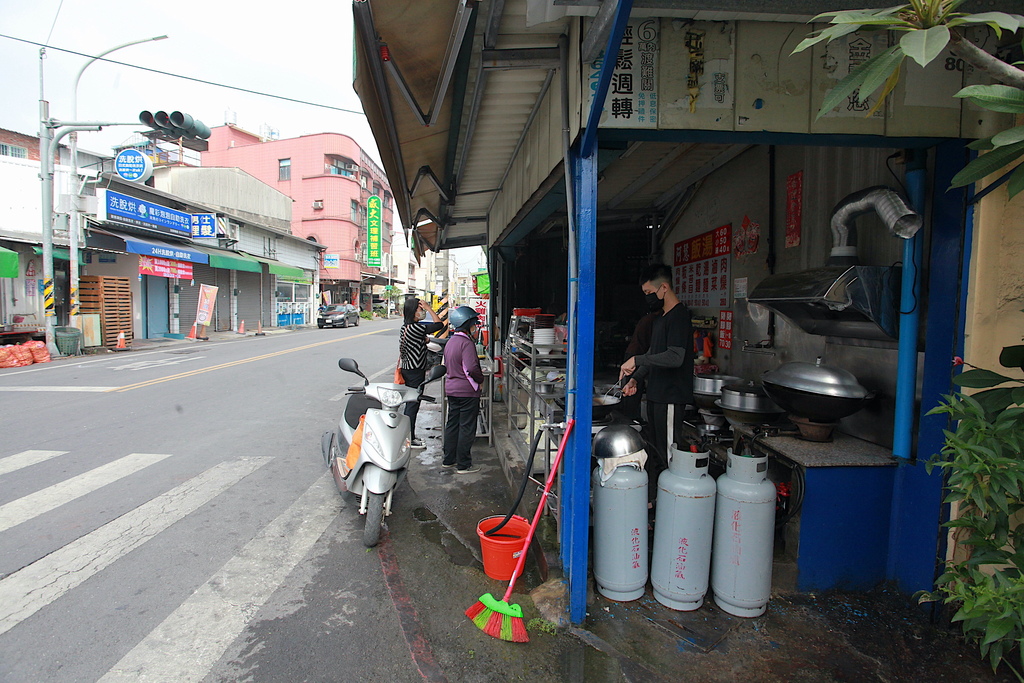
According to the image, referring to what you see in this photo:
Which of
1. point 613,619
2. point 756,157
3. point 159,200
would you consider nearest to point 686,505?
point 613,619

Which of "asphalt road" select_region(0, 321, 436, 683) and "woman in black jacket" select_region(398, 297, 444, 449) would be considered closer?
"asphalt road" select_region(0, 321, 436, 683)

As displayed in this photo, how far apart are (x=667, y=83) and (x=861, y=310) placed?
5.94ft

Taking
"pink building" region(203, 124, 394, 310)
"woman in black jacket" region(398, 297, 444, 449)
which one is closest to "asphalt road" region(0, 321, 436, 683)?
A: "woman in black jacket" region(398, 297, 444, 449)

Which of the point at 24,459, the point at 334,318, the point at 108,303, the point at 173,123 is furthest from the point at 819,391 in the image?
the point at 334,318

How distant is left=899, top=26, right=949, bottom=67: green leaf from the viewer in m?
1.47

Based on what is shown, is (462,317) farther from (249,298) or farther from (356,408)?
(249,298)

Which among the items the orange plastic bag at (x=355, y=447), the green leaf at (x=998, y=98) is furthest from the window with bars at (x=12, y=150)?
the green leaf at (x=998, y=98)

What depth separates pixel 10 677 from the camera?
2586mm

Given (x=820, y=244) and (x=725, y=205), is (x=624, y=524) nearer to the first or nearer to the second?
(x=820, y=244)

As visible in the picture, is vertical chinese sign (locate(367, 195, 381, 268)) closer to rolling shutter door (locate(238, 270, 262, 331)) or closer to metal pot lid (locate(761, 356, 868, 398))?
rolling shutter door (locate(238, 270, 262, 331))

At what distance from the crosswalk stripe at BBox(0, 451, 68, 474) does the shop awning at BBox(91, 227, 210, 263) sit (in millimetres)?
14551

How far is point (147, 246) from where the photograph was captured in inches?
763

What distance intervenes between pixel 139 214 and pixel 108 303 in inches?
134

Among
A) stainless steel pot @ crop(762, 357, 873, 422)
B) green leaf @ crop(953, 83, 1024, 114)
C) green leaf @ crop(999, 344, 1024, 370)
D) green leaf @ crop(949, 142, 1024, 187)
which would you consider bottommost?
stainless steel pot @ crop(762, 357, 873, 422)
